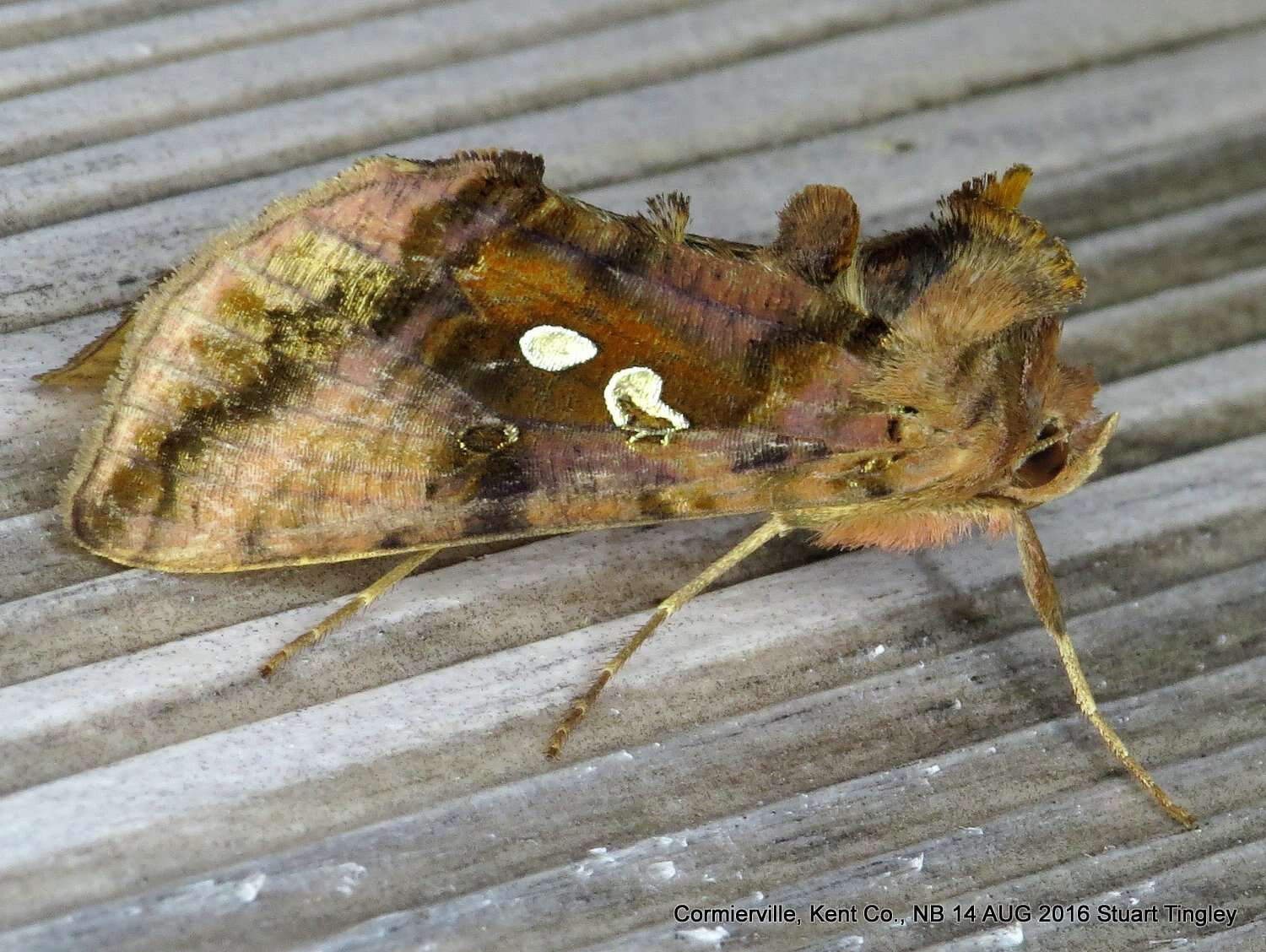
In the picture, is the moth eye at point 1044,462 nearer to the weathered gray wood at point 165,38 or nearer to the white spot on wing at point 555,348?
the white spot on wing at point 555,348

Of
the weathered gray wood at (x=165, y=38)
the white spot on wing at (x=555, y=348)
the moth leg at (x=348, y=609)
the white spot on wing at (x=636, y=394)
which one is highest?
the weathered gray wood at (x=165, y=38)

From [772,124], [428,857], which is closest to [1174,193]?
[772,124]

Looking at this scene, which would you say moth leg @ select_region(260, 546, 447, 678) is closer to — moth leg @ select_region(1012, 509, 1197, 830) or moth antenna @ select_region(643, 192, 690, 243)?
moth antenna @ select_region(643, 192, 690, 243)

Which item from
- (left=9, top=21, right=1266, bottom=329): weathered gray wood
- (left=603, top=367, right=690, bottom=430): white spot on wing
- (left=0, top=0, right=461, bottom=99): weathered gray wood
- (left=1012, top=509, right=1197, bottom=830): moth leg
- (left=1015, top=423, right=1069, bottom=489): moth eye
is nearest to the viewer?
(left=1012, top=509, right=1197, bottom=830): moth leg

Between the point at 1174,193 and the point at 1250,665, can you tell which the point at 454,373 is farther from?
the point at 1174,193

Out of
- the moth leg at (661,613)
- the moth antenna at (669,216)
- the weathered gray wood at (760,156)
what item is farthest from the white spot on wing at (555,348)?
the weathered gray wood at (760,156)

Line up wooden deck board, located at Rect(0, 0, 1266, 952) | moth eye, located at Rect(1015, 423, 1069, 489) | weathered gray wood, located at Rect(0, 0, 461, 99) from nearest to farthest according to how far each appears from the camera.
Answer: wooden deck board, located at Rect(0, 0, 1266, 952), moth eye, located at Rect(1015, 423, 1069, 489), weathered gray wood, located at Rect(0, 0, 461, 99)

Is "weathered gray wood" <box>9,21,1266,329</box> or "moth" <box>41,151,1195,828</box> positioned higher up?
"weathered gray wood" <box>9,21,1266,329</box>

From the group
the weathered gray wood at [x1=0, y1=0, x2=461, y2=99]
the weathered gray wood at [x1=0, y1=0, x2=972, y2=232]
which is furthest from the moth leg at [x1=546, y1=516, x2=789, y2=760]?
the weathered gray wood at [x1=0, y1=0, x2=461, y2=99]
